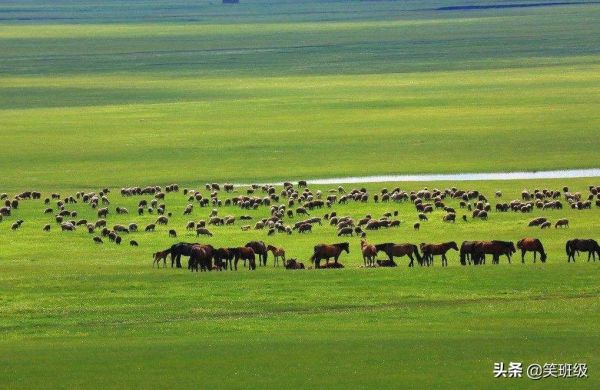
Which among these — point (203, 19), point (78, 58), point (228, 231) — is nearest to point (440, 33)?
point (78, 58)

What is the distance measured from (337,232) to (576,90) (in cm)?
4342

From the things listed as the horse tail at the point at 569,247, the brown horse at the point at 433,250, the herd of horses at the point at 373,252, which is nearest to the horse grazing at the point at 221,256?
the herd of horses at the point at 373,252

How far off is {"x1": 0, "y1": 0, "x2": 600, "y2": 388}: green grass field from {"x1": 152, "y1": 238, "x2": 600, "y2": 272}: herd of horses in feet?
1.65

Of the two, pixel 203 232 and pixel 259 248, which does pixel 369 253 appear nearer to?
pixel 259 248

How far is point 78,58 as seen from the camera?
10875 cm

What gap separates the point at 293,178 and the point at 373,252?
1772 cm

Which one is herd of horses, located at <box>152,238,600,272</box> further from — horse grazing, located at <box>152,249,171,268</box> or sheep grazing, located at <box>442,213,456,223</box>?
sheep grazing, located at <box>442,213,456,223</box>

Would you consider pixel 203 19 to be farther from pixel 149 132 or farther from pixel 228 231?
pixel 228 231

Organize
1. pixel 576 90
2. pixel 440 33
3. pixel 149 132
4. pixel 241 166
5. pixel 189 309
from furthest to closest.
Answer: pixel 440 33, pixel 576 90, pixel 149 132, pixel 241 166, pixel 189 309

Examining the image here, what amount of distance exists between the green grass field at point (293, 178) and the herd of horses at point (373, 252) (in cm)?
50

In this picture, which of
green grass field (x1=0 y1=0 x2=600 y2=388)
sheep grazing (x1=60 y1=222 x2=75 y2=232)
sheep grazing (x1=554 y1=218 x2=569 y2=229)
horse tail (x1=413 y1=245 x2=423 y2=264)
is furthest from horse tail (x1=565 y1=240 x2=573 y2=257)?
sheep grazing (x1=60 y1=222 x2=75 y2=232)

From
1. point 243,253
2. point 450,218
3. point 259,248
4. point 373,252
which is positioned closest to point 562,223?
point 450,218

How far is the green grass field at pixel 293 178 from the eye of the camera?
823 inches

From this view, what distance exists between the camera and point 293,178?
47.0m
